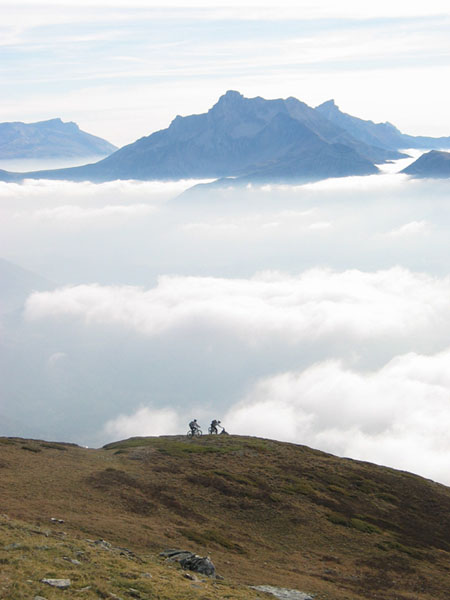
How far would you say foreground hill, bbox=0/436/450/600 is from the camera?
3609 cm

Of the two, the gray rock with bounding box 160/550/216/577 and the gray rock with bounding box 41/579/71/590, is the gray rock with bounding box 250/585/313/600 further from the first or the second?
the gray rock with bounding box 41/579/71/590

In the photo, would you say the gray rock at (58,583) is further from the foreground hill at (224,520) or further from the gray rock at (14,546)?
the gray rock at (14,546)

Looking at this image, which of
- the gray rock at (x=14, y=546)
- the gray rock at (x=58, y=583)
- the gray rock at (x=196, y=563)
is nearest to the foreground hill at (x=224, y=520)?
the gray rock at (x=14, y=546)

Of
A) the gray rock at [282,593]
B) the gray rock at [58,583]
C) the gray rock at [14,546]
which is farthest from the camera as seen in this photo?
the gray rock at [282,593]

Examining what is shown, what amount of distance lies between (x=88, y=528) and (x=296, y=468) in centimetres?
4410

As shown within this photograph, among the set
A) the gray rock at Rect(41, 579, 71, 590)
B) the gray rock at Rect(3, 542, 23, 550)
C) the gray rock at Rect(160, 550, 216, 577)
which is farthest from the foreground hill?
the gray rock at Rect(160, 550, 216, 577)

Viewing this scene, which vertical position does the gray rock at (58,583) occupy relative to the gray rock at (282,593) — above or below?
above

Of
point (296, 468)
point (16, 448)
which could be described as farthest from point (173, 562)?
point (296, 468)

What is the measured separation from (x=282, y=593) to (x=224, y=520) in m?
20.1

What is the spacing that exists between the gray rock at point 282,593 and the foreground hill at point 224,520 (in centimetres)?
154

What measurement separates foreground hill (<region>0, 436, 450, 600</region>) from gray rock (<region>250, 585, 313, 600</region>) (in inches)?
60.5

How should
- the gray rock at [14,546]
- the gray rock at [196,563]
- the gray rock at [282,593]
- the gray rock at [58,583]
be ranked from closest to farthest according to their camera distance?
the gray rock at [58,583] < the gray rock at [14,546] < the gray rock at [282,593] < the gray rock at [196,563]

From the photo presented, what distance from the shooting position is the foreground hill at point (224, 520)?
3609cm

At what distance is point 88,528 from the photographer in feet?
150
